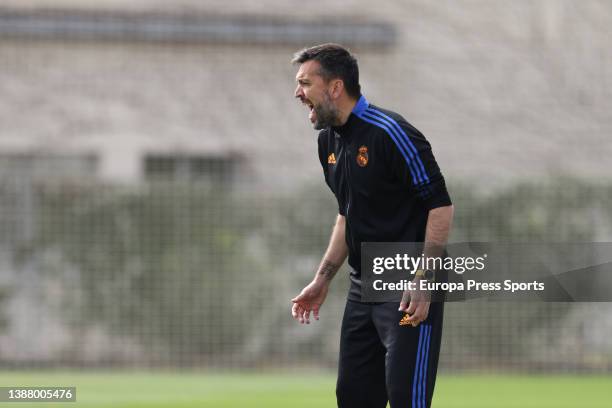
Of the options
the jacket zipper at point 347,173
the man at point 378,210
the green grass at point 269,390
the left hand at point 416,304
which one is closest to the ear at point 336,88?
the man at point 378,210

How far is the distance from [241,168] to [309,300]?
883 centimetres

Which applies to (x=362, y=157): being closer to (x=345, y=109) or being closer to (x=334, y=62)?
(x=345, y=109)

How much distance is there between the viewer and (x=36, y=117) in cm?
1557

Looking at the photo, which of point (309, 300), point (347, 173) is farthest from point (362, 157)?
point (309, 300)

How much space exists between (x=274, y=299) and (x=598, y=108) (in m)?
4.72

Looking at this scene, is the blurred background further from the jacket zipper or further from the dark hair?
the dark hair

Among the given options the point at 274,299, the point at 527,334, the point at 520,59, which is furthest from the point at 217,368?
the point at 520,59

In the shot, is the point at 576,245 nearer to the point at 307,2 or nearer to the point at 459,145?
the point at 459,145

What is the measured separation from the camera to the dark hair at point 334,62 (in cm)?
536

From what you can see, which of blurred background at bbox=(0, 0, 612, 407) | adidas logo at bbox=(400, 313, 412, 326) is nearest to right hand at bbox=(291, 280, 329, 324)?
adidas logo at bbox=(400, 313, 412, 326)

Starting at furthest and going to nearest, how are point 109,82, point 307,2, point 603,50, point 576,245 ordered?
point 307,2 → point 109,82 → point 603,50 → point 576,245

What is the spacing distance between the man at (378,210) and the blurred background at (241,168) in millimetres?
5068

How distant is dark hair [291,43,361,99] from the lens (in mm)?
5363

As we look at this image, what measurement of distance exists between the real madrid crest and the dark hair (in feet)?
0.83
